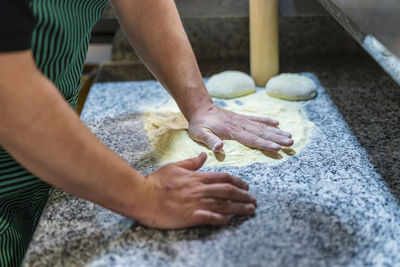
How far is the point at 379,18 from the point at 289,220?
1.14ft

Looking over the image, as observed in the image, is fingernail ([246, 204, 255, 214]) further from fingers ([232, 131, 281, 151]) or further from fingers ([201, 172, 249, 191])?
fingers ([232, 131, 281, 151])

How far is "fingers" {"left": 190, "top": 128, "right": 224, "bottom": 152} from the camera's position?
0.88 meters

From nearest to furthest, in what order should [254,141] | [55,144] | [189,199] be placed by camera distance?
[55,144] → [189,199] → [254,141]

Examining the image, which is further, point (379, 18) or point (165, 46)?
point (165, 46)

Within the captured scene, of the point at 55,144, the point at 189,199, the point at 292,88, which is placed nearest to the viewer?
the point at 55,144

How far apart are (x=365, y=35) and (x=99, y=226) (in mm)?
545

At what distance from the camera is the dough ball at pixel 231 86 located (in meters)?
1.18

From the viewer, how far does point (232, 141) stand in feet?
3.08

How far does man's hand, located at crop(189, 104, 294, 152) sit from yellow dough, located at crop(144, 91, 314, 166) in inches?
0.7

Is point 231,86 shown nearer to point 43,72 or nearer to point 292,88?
point 292,88

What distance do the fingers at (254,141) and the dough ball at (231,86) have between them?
0.27m

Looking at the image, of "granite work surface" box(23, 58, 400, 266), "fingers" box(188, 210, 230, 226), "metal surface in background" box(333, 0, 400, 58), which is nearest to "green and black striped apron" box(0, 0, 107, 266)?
"granite work surface" box(23, 58, 400, 266)

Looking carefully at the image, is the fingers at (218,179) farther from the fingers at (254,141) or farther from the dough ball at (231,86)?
the dough ball at (231,86)

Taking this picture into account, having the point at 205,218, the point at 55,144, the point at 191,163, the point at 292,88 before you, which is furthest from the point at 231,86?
the point at 55,144
